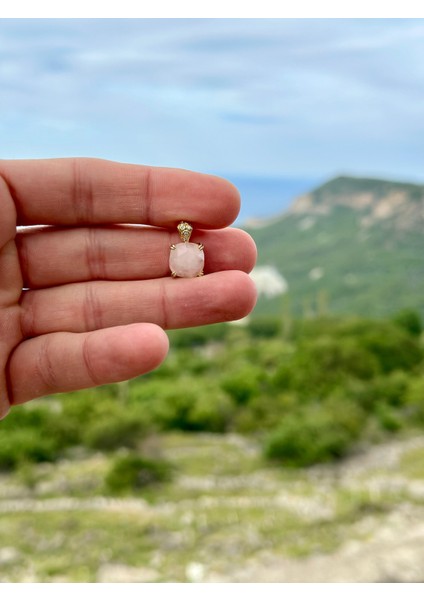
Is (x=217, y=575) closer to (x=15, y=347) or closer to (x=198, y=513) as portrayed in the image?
(x=198, y=513)

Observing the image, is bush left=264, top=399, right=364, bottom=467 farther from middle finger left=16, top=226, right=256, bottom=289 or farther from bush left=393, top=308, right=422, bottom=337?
middle finger left=16, top=226, right=256, bottom=289

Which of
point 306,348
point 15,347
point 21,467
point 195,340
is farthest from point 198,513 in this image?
point 195,340

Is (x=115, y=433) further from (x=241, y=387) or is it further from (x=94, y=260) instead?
(x=94, y=260)

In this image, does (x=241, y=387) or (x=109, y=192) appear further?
(x=241, y=387)

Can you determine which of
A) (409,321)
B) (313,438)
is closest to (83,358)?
(313,438)

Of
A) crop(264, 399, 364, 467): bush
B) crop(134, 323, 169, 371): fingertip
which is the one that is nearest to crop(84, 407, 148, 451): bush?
crop(264, 399, 364, 467): bush

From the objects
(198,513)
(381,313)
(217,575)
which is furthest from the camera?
(381,313)

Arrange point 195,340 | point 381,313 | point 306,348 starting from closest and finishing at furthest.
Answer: point 306,348, point 195,340, point 381,313
